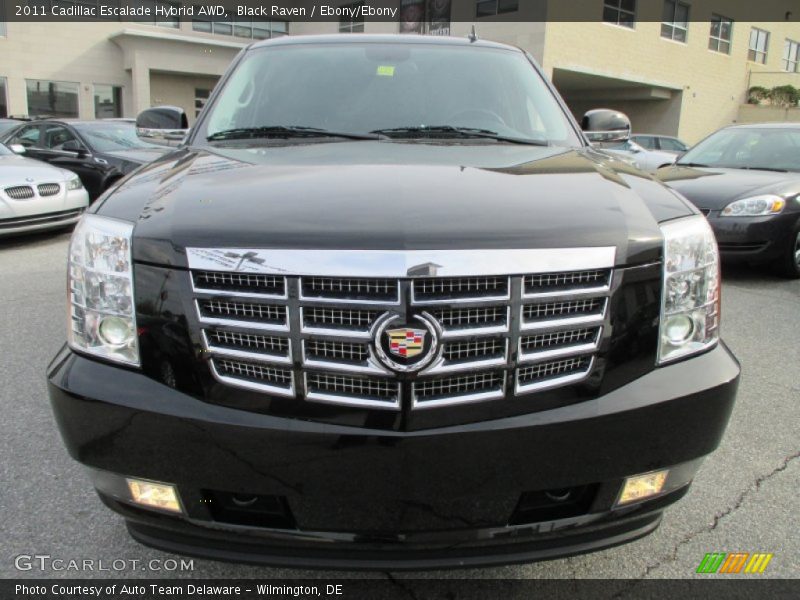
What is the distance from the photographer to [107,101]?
92.1 ft

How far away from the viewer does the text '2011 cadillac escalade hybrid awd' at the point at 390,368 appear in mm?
1636

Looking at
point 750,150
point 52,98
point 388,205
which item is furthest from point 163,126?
point 52,98

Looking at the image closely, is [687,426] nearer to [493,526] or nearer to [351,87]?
[493,526]

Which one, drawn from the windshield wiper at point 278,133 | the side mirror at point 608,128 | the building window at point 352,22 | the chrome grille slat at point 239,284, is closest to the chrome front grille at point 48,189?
the windshield wiper at point 278,133

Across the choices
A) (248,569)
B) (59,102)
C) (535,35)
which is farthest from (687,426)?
(59,102)

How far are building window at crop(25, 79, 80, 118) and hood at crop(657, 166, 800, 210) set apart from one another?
26.2m

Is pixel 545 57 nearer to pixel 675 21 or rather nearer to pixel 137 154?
pixel 675 21

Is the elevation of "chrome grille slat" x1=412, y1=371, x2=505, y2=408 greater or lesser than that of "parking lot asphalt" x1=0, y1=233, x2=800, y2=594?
greater

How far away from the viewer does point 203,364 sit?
66.9 inches

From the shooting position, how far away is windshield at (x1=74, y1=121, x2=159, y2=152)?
34.5ft

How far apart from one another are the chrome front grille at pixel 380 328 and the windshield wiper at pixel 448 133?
49.0 inches

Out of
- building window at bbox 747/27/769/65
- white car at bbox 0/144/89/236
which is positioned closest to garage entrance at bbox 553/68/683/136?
building window at bbox 747/27/769/65

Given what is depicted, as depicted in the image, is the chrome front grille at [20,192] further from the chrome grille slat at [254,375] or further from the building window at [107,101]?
the building window at [107,101]

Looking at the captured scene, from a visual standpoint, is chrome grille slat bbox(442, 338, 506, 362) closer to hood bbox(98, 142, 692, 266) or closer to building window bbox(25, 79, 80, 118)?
hood bbox(98, 142, 692, 266)
